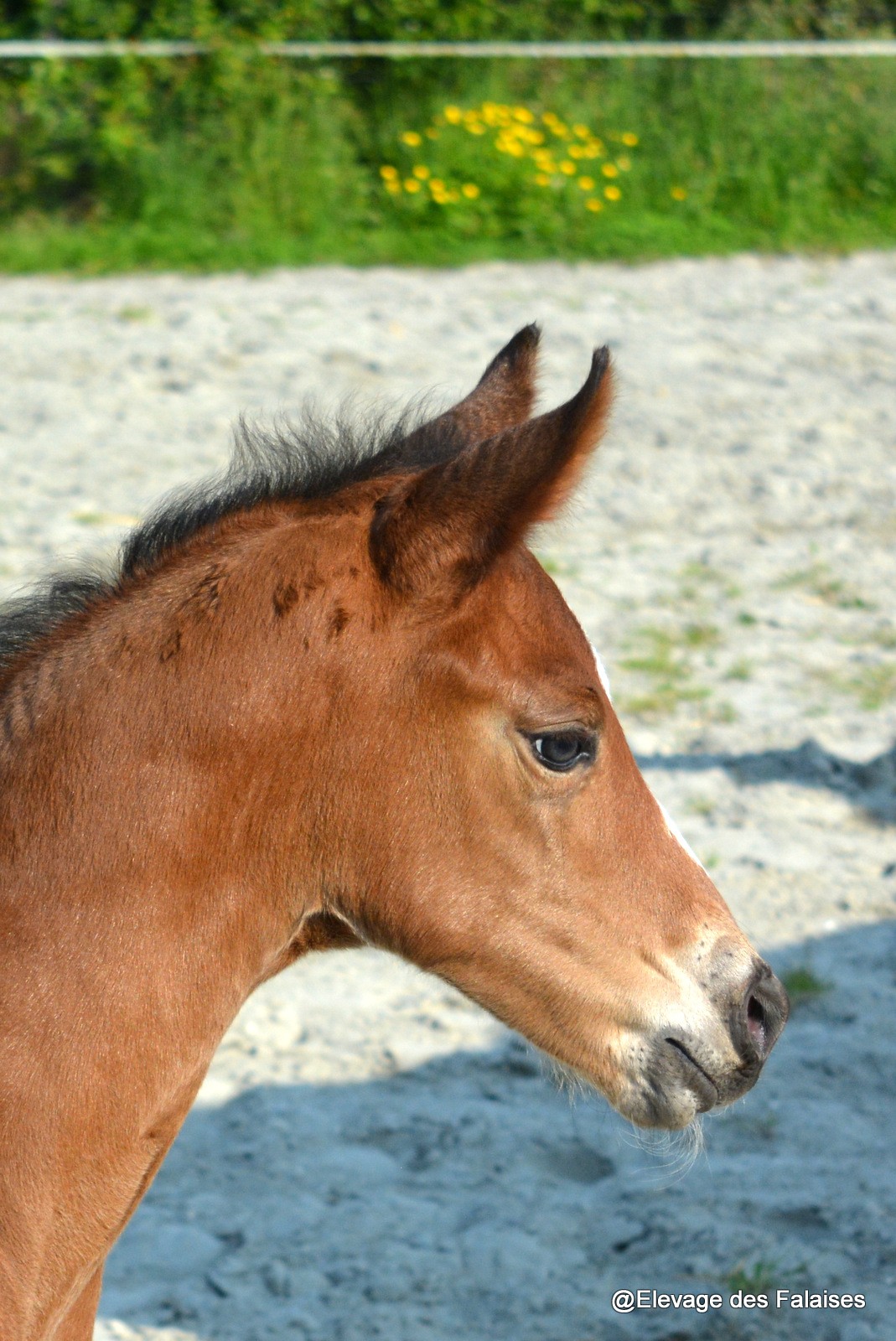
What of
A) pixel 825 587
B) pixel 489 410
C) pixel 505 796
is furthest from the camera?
pixel 825 587

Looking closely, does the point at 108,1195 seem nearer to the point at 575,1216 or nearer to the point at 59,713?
the point at 59,713

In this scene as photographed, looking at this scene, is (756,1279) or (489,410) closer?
(489,410)

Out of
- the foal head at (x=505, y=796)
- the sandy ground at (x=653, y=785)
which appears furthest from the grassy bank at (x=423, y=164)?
the foal head at (x=505, y=796)

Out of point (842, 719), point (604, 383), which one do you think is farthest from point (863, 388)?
point (604, 383)

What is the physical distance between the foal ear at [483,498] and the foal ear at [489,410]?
0.21m

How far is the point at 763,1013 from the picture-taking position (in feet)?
6.59

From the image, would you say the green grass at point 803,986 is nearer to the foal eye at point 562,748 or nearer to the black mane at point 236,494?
the foal eye at point 562,748

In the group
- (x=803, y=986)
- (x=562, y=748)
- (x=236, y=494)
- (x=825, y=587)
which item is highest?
(x=236, y=494)

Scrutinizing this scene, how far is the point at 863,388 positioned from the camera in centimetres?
779

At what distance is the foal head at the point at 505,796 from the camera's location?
5.86ft

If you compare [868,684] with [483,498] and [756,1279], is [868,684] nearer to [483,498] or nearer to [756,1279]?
[756,1279]

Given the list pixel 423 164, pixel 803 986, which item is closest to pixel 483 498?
pixel 803 986

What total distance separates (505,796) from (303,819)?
10.5 inches

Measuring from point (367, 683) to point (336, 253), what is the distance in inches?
345
